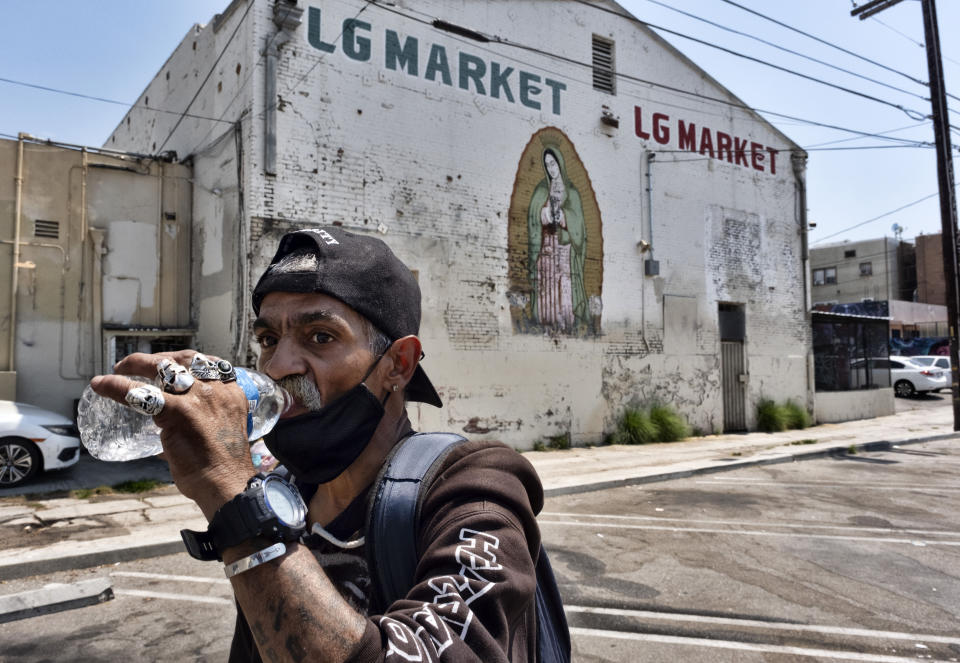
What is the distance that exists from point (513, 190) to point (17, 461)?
9411 mm

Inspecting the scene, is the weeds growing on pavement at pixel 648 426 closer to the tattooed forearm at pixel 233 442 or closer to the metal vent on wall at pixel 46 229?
the metal vent on wall at pixel 46 229

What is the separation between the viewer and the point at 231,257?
1058 cm

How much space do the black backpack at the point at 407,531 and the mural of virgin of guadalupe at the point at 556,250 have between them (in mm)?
11735

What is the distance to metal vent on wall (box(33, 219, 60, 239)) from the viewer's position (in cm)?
1086

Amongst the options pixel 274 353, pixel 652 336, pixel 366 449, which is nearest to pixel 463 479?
pixel 366 449

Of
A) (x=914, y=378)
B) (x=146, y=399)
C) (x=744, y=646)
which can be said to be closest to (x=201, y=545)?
(x=146, y=399)

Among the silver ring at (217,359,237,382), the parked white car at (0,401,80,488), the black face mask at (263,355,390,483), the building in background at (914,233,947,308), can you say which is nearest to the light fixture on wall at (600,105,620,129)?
the parked white car at (0,401,80,488)

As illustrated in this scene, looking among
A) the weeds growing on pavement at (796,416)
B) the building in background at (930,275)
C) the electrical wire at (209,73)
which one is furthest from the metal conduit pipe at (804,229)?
the building in background at (930,275)

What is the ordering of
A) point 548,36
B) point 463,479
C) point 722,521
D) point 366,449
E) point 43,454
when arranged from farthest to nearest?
1. point 548,36
2. point 43,454
3. point 722,521
4. point 366,449
5. point 463,479

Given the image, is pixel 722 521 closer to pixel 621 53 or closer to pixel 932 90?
pixel 621 53

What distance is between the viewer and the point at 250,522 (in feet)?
3.36

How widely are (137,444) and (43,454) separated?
8883 mm

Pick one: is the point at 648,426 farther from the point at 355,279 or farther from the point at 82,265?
the point at 355,279

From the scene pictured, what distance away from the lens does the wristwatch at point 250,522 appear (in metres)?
1.03
